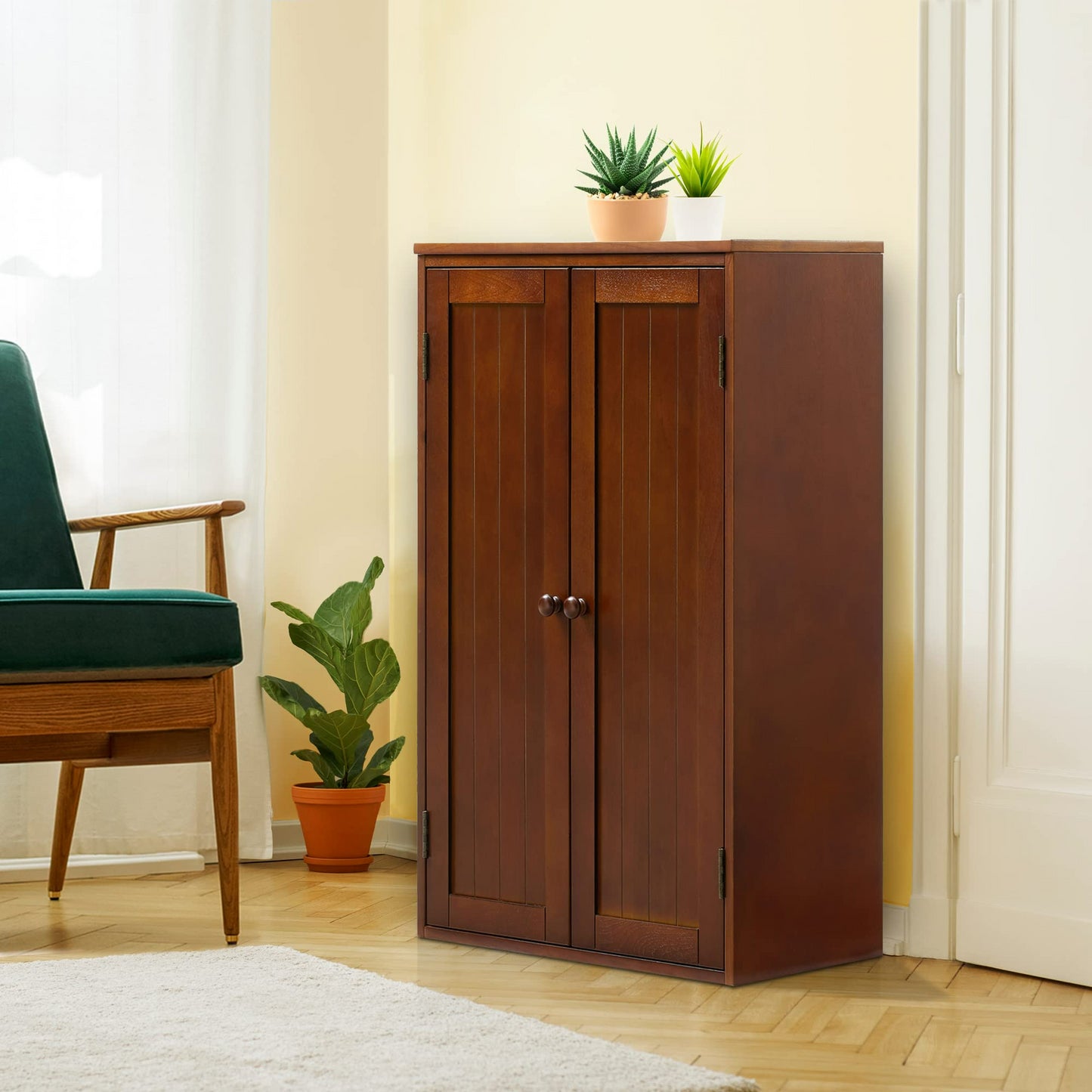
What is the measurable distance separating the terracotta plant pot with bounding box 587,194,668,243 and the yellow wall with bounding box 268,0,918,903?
0.26 metres

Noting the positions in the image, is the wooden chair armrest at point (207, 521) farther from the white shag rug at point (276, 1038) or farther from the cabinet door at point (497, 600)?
the white shag rug at point (276, 1038)

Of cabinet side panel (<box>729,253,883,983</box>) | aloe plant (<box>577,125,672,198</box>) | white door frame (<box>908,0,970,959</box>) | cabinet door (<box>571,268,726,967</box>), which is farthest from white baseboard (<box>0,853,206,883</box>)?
aloe plant (<box>577,125,672,198</box>)

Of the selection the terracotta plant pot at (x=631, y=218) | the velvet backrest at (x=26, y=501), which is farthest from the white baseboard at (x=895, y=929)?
the velvet backrest at (x=26, y=501)

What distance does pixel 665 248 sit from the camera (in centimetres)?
232

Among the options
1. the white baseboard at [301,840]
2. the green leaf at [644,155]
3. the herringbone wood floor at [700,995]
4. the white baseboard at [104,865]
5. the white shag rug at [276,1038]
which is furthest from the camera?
the white baseboard at [301,840]

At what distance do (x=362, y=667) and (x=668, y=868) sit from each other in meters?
0.94

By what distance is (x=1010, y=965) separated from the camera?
2.36 meters

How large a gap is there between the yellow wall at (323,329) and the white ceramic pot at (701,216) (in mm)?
1014

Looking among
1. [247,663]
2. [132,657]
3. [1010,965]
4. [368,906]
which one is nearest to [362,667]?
[247,663]

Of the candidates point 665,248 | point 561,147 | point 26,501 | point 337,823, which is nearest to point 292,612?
point 337,823

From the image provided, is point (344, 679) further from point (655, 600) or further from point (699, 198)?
point (699, 198)

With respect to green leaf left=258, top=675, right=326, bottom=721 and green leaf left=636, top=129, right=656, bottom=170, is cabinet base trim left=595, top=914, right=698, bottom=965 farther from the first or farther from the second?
green leaf left=636, top=129, right=656, bottom=170

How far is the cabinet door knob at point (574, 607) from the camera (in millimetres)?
2383

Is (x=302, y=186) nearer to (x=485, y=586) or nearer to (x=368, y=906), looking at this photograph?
(x=485, y=586)
